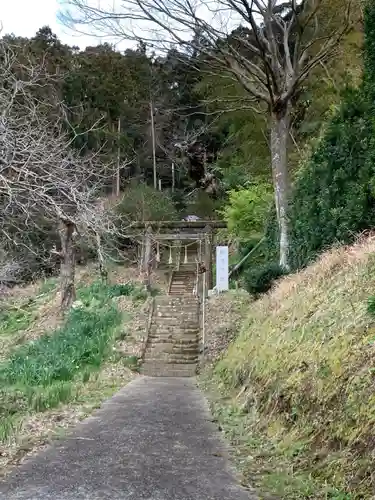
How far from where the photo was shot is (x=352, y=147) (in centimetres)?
1011

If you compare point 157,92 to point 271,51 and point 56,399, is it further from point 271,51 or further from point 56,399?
point 56,399

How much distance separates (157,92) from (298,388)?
2942 centimetres

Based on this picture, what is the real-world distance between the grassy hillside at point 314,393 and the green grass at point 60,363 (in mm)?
2661

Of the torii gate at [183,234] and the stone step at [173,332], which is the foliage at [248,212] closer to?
the torii gate at [183,234]

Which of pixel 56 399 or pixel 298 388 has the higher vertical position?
pixel 298 388

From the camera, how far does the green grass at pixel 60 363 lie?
789 centimetres

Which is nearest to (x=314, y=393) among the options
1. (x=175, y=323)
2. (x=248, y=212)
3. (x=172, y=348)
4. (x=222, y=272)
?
(x=172, y=348)

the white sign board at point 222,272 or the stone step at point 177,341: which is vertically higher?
the white sign board at point 222,272

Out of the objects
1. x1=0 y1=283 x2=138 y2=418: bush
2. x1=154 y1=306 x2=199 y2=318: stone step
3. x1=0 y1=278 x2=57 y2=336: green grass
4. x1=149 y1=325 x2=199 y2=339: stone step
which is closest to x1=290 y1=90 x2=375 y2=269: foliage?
x1=149 y1=325 x2=199 y2=339: stone step

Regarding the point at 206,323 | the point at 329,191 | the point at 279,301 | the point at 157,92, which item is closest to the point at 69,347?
the point at 206,323

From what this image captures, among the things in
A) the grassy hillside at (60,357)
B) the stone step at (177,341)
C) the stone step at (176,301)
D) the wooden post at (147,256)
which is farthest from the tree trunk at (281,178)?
the wooden post at (147,256)

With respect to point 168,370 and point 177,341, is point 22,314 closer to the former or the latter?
point 177,341

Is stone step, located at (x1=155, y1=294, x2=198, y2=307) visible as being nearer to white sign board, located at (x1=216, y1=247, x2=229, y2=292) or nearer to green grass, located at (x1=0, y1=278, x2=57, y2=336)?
white sign board, located at (x1=216, y1=247, x2=229, y2=292)

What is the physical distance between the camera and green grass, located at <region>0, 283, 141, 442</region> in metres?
7.89
